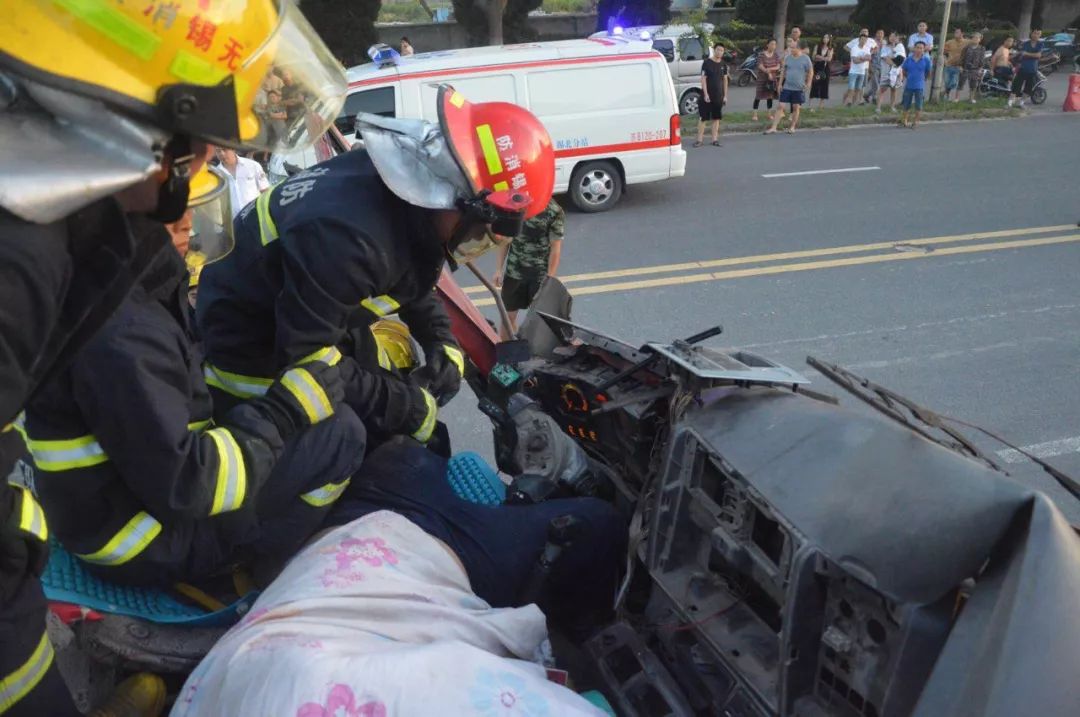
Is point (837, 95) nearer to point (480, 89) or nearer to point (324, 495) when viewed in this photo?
point (480, 89)

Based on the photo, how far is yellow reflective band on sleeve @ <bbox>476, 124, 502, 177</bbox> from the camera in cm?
266

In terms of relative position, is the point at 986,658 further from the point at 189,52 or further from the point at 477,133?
the point at 477,133

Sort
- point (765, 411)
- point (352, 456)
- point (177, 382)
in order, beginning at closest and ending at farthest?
point (177, 382), point (765, 411), point (352, 456)

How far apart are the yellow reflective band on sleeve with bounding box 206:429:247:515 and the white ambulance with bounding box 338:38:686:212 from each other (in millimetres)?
8647

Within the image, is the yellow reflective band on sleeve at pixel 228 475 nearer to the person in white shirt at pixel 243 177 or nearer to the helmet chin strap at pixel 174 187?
the helmet chin strap at pixel 174 187

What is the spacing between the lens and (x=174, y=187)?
1.58 metres

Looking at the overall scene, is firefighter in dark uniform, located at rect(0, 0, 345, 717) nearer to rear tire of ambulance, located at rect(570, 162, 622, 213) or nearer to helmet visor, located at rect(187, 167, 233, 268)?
helmet visor, located at rect(187, 167, 233, 268)

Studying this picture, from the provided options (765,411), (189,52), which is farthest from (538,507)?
(189,52)

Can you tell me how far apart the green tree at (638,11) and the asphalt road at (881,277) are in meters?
17.0

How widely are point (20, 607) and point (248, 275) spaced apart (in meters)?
1.12

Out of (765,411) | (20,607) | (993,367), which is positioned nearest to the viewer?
(20,607)

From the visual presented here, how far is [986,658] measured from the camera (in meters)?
1.30

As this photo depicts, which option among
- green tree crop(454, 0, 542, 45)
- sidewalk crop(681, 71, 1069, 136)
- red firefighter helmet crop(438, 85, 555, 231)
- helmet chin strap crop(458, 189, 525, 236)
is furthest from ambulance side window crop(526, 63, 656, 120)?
green tree crop(454, 0, 542, 45)

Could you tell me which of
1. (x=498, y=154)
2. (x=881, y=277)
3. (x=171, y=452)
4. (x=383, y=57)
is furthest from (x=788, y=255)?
(x=171, y=452)
